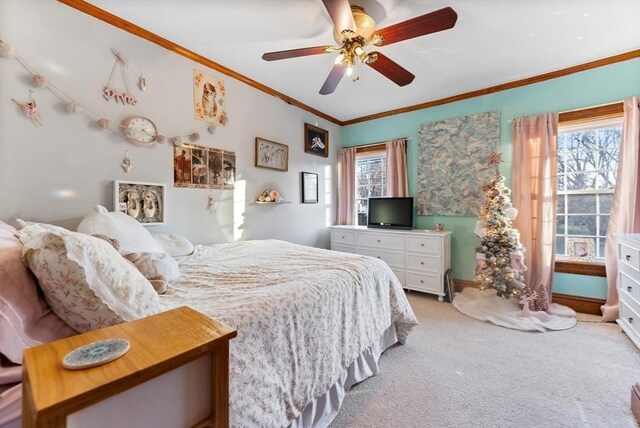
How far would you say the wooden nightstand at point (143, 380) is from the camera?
0.50 meters

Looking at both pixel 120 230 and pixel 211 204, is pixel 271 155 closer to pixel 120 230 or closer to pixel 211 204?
pixel 211 204

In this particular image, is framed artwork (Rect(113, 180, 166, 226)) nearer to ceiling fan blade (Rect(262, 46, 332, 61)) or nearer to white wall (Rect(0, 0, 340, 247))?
white wall (Rect(0, 0, 340, 247))

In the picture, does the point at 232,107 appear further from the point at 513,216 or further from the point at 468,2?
the point at 513,216

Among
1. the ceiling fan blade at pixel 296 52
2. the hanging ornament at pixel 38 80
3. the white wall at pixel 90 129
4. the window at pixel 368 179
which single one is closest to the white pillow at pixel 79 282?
the white wall at pixel 90 129

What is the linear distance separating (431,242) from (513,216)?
2.94 ft

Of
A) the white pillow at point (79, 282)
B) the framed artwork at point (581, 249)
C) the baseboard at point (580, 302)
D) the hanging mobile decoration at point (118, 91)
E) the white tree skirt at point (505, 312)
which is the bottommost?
the white tree skirt at point (505, 312)

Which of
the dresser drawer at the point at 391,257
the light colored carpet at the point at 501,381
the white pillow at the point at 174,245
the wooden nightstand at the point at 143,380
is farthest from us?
the dresser drawer at the point at 391,257

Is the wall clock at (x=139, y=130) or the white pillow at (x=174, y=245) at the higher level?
the wall clock at (x=139, y=130)

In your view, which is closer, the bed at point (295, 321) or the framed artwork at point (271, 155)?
the bed at point (295, 321)

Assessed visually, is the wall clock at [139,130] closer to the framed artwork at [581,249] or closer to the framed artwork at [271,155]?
the framed artwork at [271,155]

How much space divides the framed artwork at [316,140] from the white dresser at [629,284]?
11.3 ft

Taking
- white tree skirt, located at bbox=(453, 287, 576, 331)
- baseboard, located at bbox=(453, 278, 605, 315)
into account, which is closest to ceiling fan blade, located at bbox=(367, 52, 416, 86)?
white tree skirt, located at bbox=(453, 287, 576, 331)

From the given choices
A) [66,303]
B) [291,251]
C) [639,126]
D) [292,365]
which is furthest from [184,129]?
[639,126]

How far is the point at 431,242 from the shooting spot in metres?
3.37
